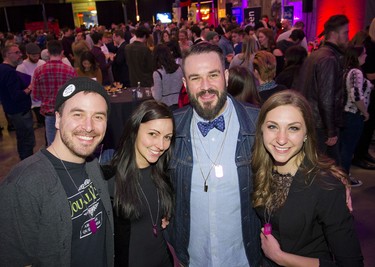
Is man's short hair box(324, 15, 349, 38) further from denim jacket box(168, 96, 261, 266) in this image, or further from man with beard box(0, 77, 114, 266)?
man with beard box(0, 77, 114, 266)

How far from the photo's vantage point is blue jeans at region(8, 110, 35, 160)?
558 cm

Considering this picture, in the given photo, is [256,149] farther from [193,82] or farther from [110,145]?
[110,145]

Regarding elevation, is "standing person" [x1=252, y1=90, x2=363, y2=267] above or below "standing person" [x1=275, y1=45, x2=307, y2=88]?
below

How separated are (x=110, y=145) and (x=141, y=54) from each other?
9.33ft

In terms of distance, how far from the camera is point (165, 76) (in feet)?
18.4

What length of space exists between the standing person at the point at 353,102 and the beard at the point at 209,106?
285 cm

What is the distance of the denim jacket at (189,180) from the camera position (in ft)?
7.25

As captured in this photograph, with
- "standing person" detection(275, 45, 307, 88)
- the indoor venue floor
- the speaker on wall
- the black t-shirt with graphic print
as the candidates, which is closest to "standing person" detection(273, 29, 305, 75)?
"standing person" detection(275, 45, 307, 88)

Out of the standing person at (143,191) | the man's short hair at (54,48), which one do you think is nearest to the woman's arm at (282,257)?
the standing person at (143,191)

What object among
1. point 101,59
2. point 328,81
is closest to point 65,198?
point 328,81

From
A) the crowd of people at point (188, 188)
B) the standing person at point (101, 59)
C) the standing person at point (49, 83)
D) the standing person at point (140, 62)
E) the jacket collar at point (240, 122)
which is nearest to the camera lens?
the crowd of people at point (188, 188)

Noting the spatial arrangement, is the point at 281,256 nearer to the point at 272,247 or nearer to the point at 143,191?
the point at 272,247

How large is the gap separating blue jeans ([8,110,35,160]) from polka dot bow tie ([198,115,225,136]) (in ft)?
14.4

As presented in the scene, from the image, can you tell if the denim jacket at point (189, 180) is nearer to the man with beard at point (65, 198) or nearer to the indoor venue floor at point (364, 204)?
the man with beard at point (65, 198)
